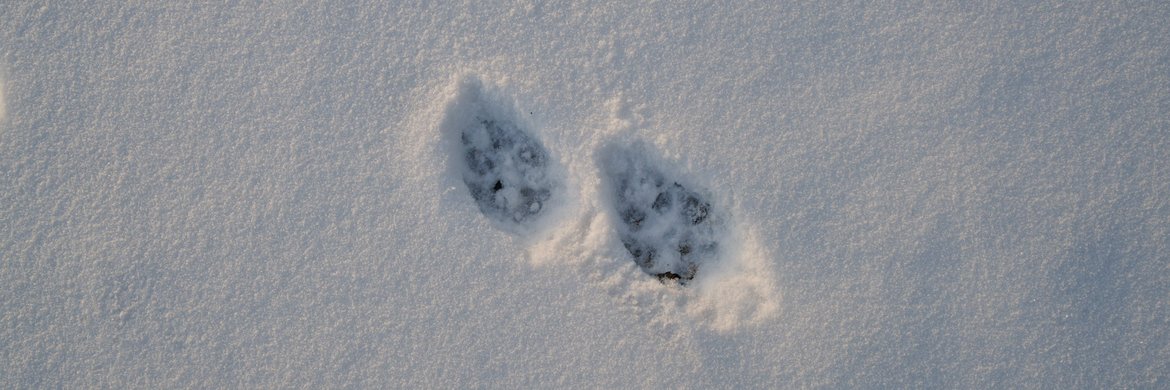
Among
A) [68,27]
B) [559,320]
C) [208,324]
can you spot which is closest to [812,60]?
[559,320]

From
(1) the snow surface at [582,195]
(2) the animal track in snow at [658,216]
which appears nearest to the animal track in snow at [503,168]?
(1) the snow surface at [582,195]

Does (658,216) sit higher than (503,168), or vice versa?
(503,168)

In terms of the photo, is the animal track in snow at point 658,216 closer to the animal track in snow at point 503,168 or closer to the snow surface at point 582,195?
the snow surface at point 582,195

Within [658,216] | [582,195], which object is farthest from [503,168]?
[658,216]

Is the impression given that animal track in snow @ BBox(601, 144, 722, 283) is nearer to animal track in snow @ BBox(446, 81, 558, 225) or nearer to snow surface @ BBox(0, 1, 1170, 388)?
snow surface @ BBox(0, 1, 1170, 388)

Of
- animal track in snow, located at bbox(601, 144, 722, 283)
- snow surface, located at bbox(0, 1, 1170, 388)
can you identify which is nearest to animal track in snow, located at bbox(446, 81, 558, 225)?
snow surface, located at bbox(0, 1, 1170, 388)

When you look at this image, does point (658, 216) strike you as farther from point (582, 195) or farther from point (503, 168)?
point (503, 168)
